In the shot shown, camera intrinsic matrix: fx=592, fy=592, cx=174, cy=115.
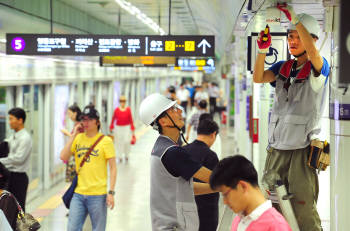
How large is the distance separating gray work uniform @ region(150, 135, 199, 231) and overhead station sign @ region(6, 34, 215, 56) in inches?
182

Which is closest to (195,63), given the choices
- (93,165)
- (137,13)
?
(137,13)

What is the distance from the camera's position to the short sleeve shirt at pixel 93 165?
238 inches

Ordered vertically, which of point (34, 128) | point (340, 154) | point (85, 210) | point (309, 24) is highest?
point (309, 24)

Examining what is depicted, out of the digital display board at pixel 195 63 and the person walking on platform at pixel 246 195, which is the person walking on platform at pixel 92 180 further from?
the digital display board at pixel 195 63

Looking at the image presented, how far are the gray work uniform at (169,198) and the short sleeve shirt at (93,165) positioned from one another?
2.45 metres

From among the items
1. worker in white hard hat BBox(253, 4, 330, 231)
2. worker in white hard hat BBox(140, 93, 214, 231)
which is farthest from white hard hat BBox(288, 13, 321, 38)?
worker in white hard hat BBox(140, 93, 214, 231)

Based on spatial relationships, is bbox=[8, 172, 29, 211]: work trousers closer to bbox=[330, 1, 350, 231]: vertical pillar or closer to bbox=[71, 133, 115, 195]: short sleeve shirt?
bbox=[71, 133, 115, 195]: short sleeve shirt

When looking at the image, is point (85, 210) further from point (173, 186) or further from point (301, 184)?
point (301, 184)

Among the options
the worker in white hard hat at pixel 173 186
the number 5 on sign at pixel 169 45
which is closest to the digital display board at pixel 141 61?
the number 5 on sign at pixel 169 45

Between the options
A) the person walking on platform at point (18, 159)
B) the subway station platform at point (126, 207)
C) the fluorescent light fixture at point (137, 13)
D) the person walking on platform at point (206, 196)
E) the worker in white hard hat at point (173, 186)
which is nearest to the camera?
the worker in white hard hat at point (173, 186)

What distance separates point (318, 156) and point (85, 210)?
2961 millimetres

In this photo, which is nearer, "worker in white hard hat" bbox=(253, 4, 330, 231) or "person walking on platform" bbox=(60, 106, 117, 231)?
"worker in white hard hat" bbox=(253, 4, 330, 231)

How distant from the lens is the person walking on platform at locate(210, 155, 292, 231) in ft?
7.81

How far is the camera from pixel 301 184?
3988 mm
